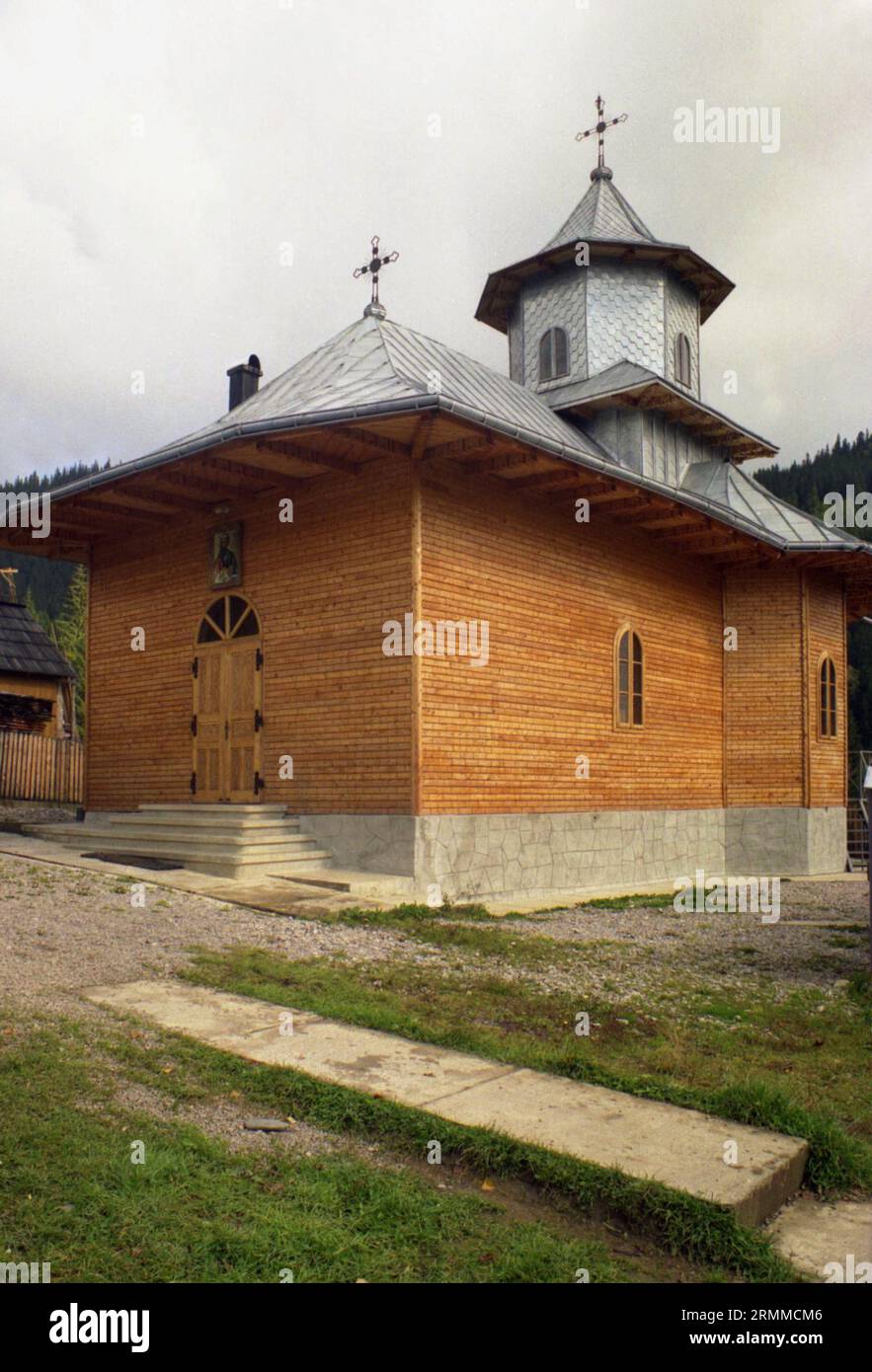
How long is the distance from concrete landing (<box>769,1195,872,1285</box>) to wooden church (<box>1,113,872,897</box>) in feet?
24.9

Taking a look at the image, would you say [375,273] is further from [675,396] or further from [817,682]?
[817,682]

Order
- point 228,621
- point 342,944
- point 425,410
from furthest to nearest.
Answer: point 228,621 < point 425,410 < point 342,944

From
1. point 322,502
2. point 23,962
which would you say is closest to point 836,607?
point 322,502

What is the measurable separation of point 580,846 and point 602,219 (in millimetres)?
13345

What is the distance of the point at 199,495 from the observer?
42.8ft

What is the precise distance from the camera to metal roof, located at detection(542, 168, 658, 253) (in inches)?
803

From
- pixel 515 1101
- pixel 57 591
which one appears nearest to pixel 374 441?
pixel 515 1101

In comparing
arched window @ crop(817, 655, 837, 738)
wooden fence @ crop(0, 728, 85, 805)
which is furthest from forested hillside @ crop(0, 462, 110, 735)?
arched window @ crop(817, 655, 837, 738)

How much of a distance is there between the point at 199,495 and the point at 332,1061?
9.51 meters

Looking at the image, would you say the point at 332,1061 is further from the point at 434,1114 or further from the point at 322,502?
the point at 322,502

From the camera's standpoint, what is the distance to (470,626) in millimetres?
12055

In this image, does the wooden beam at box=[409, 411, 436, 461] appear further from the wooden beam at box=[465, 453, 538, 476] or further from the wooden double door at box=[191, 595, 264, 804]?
the wooden double door at box=[191, 595, 264, 804]

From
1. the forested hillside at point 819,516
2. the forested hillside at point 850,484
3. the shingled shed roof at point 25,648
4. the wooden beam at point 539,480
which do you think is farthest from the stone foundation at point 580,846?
the forested hillside at point 850,484

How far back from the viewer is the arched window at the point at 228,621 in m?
13.2
